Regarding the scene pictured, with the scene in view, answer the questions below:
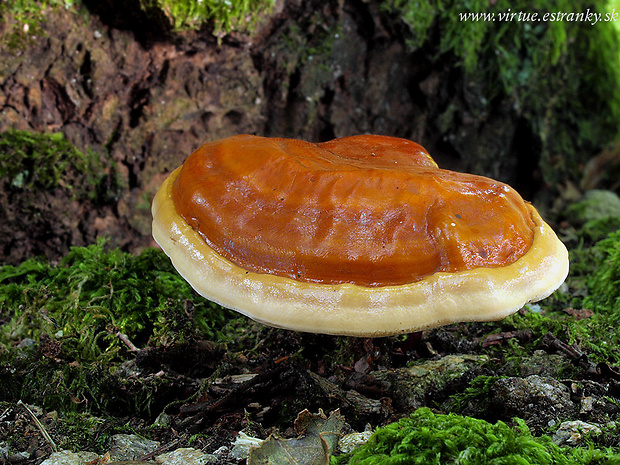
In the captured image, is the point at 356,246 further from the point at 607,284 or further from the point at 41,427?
the point at 607,284

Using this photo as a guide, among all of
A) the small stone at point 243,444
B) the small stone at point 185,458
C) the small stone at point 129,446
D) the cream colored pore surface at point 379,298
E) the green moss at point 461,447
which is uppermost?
the cream colored pore surface at point 379,298

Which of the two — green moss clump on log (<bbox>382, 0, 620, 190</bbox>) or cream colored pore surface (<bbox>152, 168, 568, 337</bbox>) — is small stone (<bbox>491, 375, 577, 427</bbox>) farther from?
green moss clump on log (<bbox>382, 0, 620, 190</bbox>)

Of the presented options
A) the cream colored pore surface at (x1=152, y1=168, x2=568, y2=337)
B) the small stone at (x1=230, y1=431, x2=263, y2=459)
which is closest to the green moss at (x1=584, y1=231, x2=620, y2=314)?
the cream colored pore surface at (x1=152, y1=168, x2=568, y2=337)

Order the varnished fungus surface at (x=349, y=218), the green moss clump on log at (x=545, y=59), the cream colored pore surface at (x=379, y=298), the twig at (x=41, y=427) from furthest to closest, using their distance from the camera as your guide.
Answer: the green moss clump on log at (x=545, y=59), the twig at (x=41, y=427), the varnished fungus surface at (x=349, y=218), the cream colored pore surface at (x=379, y=298)

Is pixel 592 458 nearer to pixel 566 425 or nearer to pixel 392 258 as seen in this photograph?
pixel 566 425

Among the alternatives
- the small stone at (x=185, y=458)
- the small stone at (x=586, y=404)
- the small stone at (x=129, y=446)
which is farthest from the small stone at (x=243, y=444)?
the small stone at (x=586, y=404)

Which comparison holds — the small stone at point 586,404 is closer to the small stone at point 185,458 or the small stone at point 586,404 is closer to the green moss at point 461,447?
the green moss at point 461,447

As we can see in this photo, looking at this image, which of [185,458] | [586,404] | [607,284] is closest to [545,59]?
[607,284]
